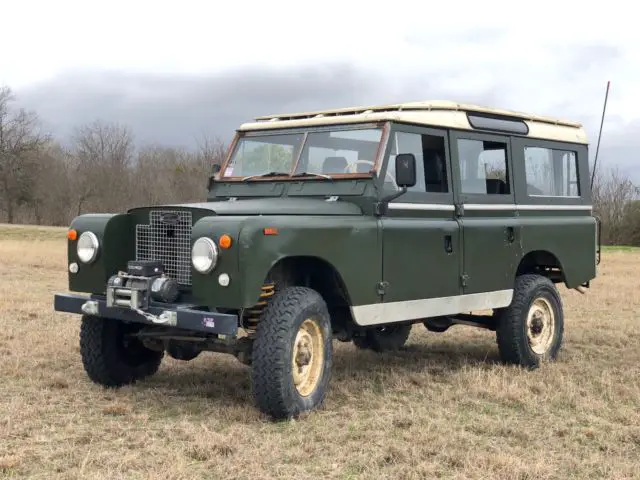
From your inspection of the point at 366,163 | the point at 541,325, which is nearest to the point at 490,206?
the point at 541,325

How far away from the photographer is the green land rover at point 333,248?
18.1ft

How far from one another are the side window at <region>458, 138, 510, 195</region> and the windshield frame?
1118mm

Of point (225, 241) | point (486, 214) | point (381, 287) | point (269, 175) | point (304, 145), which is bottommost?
point (381, 287)

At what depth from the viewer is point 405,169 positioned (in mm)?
6262

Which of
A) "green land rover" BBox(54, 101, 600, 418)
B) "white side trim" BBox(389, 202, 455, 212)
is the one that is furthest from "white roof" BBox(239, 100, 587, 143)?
"white side trim" BBox(389, 202, 455, 212)

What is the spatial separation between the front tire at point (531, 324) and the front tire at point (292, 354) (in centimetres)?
263

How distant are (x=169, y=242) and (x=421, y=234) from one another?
220 cm

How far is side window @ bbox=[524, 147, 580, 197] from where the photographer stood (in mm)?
8266

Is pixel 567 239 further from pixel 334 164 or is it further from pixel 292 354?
pixel 292 354

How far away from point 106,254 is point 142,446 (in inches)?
73.5

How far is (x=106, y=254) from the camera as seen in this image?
20.5 feet

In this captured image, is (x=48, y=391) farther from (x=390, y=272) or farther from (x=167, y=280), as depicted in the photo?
(x=390, y=272)

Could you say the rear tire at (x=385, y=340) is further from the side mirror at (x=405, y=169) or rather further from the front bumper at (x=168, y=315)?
the front bumper at (x=168, y=315)

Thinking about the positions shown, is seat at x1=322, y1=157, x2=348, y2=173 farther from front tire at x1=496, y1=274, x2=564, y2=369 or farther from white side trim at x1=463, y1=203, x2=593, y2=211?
front tire at x1=496, y1=274, x2=564, y2=369
